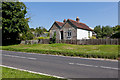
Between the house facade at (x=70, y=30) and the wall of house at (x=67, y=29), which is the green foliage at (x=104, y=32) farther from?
the wall of house at (x=67, y=29)

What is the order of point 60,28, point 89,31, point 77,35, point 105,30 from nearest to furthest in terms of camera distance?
point 77,35 → point 60,28 → point 89,31 → point 105,30

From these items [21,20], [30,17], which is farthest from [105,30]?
[21,20]

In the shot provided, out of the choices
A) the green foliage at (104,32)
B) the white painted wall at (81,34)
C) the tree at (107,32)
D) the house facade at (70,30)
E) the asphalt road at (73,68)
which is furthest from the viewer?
the tree at (107,32)

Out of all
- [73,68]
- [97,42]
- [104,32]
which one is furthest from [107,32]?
[73,68]

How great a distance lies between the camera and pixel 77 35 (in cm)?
3422

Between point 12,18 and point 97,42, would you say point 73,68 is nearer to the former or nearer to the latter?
point 97,42

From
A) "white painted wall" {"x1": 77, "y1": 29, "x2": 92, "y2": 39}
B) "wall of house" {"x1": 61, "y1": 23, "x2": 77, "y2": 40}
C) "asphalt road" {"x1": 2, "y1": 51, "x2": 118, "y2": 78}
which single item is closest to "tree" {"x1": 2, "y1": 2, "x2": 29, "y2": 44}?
"wall of house" {"x1": 61, "y1": 23, "x2": 77, "y2": 40}

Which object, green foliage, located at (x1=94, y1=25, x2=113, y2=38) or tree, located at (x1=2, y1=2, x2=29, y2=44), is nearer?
tree, located at (x1=2, y1=2, x2=29, y2=44)

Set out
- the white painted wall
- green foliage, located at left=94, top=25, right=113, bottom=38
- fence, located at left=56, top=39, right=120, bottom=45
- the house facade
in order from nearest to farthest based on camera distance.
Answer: fence, located at left=56, top=39, right=120, bottom=45 < the house facade < the white painted wall < green foliage, located at left=94, top=25, right=113, bottom=38

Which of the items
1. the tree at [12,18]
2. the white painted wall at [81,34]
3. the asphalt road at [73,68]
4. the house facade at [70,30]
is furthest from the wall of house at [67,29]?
the asphalt road at [73,68]

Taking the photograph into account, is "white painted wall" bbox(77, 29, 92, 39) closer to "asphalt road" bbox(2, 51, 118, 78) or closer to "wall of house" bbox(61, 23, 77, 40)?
"wall of house" bbox(61, 23, 77, 40)

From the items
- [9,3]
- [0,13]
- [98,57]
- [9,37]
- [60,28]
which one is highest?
[9,3]

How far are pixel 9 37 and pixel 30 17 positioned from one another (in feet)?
28.1

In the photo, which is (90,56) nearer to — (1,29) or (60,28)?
(60,28)
